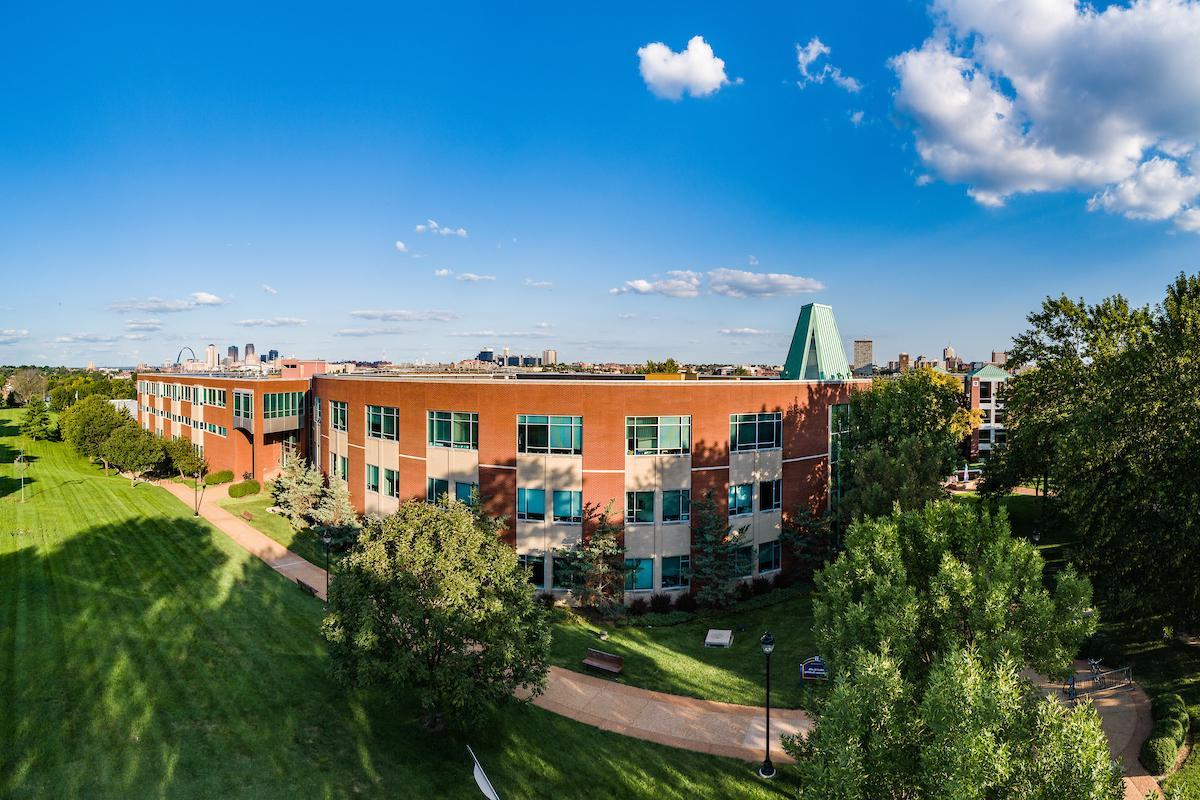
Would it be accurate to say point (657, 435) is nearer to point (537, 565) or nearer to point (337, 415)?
point (537, 565)

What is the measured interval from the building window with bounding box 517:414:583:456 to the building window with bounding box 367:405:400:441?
31.1 feet

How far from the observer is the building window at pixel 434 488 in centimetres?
3356

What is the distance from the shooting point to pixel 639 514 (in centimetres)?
3117

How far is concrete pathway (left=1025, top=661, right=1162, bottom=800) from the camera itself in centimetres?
1579

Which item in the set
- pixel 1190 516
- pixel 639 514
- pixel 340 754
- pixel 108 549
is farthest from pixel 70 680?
pixel 1190 516

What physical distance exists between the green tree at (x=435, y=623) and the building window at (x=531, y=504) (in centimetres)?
1406

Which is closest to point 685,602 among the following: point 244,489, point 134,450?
point 244,489

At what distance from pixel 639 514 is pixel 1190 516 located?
68.7 ft

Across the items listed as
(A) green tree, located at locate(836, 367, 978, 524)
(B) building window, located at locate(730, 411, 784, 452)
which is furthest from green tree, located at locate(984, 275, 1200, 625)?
(B) building window, located at locate(730, 411, 784, 452)

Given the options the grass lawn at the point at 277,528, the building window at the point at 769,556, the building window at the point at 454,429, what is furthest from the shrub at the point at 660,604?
the grass lawn at the point at 277,528

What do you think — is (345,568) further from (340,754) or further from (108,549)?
(108,549)

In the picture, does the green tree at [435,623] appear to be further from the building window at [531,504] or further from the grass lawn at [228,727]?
the building window at [531,504]

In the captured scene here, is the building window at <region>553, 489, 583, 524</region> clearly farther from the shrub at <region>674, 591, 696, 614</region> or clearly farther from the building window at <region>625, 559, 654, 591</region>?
the shrub at <region>674, 591, 696, 614</region>

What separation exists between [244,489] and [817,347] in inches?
1929
